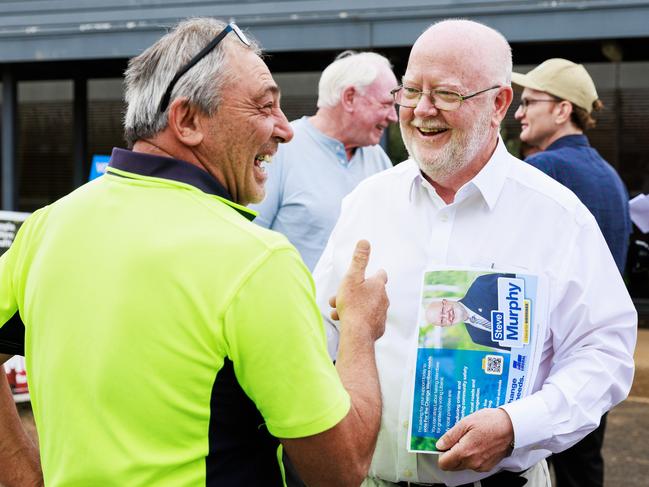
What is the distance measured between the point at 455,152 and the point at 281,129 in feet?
2.33

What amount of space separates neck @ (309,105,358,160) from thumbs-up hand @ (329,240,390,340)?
9.27 ft

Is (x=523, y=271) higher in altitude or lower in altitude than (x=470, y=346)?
higher

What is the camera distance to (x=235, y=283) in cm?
157

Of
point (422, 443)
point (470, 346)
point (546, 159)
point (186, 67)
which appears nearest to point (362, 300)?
point (470, 346)

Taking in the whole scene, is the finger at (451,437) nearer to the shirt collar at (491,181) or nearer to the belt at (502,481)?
the belt at (502,481)

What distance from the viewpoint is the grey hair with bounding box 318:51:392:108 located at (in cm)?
493

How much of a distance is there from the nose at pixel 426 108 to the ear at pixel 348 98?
2.36 metres

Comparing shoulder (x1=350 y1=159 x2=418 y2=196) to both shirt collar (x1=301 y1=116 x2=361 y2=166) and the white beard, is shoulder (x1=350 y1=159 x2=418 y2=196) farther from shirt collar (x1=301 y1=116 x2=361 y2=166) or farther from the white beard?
shirt collar (x1=301 y1=116 x2=361 y2=166)

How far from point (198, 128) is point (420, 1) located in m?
7.25

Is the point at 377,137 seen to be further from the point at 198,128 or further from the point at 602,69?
the point at 602,69

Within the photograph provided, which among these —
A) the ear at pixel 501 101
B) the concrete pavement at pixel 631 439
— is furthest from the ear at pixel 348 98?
the concrete pavement at pixel 631 439

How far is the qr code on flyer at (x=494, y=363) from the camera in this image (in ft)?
7.39

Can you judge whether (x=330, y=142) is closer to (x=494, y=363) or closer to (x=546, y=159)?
(x=546, y=159)

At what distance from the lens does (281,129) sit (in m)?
1.95
